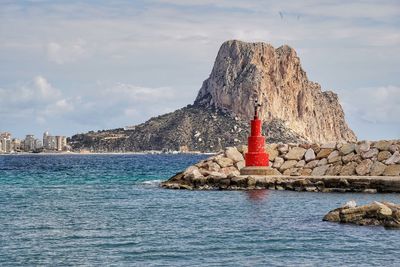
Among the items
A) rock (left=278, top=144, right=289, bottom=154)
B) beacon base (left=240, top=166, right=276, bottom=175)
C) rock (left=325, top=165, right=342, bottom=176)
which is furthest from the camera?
rock (left=278, top=144, right=289, bottom=154)

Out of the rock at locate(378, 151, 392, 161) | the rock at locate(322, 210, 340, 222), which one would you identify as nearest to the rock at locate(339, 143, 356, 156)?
the rock at locate(378, 151, 392, 161)

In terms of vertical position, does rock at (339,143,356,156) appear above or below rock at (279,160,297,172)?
above

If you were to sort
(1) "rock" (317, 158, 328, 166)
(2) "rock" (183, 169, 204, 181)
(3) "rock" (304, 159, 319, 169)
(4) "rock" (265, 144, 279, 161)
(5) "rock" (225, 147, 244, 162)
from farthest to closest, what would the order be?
(5) "rock" (225, 147, 244, 162), (4) "rock" (265, 144, 279, 161), (2) "rock" (183, 169, 204, 181), (3) "rock" (304, 159, 319, 169), (1) "rock" (317, 158, 328, 166)

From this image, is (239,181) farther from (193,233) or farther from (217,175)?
(193,233)

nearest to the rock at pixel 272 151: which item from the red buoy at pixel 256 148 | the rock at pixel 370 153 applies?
the red buoy at pixel 256 148

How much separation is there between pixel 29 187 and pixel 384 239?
110 feet

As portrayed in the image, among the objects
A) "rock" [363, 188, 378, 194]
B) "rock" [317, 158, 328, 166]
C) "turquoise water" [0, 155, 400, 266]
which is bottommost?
"turquoise water" [0, 155, 400, 266]

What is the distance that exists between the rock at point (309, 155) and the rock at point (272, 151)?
1.88 m

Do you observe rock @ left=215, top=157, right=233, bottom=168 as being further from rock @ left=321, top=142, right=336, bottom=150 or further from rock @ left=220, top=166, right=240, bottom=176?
rock @ left=321, top=142, right=336, bottom=150

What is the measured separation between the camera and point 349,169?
1713 inches

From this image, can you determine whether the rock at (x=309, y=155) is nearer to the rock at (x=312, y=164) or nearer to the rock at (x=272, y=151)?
the rock at (x=312, y=164)

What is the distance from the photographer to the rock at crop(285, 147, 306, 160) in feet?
152

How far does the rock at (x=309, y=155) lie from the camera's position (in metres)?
45.6

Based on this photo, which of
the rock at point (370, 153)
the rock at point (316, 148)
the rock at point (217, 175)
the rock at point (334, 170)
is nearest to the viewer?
the rock at point (370, 153)
